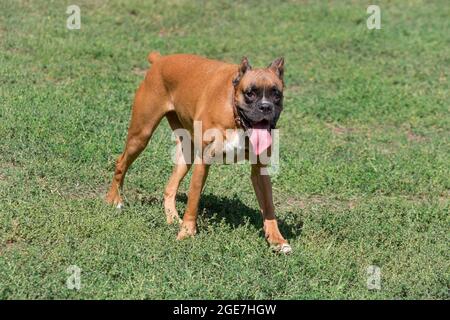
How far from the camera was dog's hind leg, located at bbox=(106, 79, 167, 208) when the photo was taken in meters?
8.47

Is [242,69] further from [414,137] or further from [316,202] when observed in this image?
[414,137]

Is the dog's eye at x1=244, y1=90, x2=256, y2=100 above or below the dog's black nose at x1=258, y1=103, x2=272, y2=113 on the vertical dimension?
above

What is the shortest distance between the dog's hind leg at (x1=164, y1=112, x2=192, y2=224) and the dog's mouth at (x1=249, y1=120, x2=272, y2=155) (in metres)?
1.36

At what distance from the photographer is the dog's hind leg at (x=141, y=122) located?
8469mm

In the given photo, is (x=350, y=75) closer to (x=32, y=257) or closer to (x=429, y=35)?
(x=429, y=35)

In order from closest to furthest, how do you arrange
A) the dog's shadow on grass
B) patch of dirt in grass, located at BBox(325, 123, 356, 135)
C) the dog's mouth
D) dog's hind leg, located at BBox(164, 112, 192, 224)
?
the dog's mouth < the dog's shadow on grass < dog's hind leg, located at BBox(164, 112, 192, 224) < patch of dirt in grass, located at BBox(325, 123, 356, 135)

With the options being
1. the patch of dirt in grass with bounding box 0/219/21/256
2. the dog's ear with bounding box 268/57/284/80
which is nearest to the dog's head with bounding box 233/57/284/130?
the dog's ear with bounding box 268/57/284/80

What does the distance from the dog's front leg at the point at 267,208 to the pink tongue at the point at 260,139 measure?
505 mm

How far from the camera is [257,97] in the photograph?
287 inches

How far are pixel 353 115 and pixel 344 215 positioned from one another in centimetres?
392

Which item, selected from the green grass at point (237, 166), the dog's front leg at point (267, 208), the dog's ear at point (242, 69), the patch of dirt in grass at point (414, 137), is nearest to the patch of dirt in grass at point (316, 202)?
the green grass at point (237, 166)

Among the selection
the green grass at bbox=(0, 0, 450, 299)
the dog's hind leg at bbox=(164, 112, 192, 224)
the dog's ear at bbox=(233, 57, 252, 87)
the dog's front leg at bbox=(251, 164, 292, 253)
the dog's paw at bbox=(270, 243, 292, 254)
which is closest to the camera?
the green grass at bbox=(0, 0, 450, 299)

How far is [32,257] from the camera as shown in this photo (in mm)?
6945

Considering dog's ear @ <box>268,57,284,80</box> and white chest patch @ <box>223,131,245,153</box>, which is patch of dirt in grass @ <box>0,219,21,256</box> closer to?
white chest patch @ <box>223,131,245,153</box>
